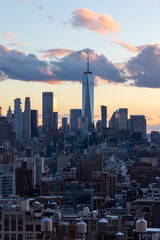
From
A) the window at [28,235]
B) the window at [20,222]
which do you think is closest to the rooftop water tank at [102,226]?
the window at [28,235]

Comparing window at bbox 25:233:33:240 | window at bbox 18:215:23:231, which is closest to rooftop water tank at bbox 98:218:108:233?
window at bbox 25:233:33:240

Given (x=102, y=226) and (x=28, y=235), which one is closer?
(x=28, y=235)

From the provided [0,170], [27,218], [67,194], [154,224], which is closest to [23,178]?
[0,170]

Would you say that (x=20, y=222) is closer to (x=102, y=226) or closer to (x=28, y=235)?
(x=28, y=235)

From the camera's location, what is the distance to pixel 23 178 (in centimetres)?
17412

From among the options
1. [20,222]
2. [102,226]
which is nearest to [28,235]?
[20,222]

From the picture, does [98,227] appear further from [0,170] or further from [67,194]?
[0,170]

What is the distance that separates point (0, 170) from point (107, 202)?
52.6 metres

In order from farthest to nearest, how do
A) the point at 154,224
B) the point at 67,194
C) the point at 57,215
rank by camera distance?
the point at 67,194, the point at 154,224, the point at 57,215

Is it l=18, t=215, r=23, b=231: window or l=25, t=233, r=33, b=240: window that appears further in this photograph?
l=18, t=215, r=23, b=231: window

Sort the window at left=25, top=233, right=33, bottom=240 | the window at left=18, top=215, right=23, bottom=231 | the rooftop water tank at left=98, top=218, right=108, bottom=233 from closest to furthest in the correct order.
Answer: the window at left=25, top=233, right=33, bottom=240 → the window at left=18, top=215, right=23, bottom=231 → the rooftop water tank at left=98, top=218, right=108, bottom=233

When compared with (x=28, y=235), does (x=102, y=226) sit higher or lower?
higher

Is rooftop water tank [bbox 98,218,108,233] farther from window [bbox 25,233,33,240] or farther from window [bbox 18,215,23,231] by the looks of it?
window [bbox 18,215,23,231]

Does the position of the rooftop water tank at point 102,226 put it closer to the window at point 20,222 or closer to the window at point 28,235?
the window at point 28,235
